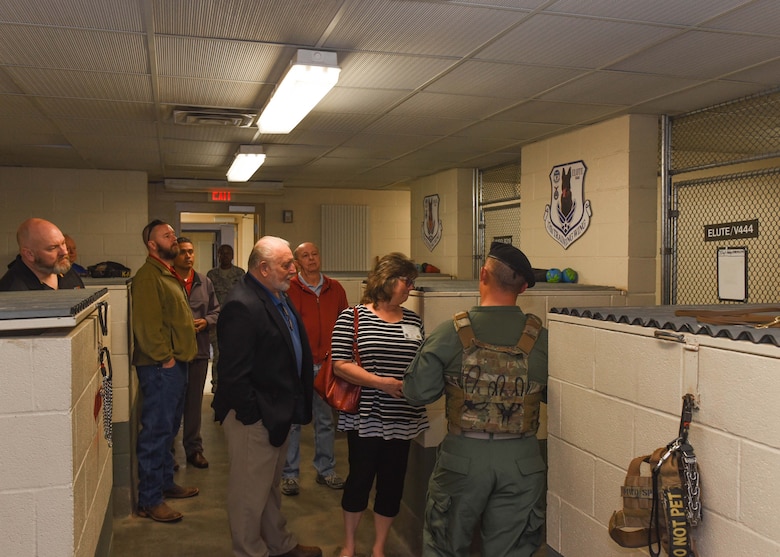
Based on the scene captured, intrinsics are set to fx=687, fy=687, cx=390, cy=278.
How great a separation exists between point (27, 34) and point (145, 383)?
1.90m

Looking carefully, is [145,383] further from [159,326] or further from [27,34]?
[27,34]

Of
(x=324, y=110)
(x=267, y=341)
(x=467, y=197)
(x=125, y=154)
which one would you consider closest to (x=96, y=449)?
(x=267, y=341)

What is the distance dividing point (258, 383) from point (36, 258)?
3.93ft

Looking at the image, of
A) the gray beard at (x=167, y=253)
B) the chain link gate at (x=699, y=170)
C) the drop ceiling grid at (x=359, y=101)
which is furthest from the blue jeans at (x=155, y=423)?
the chain link gate at (x=699, y=170)

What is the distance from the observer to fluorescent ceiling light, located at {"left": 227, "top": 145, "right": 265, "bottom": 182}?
19.3ft

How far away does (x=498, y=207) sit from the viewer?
700 centimetres

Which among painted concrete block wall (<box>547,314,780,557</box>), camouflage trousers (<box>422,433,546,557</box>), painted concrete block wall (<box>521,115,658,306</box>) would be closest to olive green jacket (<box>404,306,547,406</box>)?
painted concrete block wall (<box>547,314,780,557</box>)

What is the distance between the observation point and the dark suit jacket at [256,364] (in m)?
2.99

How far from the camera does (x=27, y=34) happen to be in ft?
9.55

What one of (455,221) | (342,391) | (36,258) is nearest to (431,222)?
(455,221)

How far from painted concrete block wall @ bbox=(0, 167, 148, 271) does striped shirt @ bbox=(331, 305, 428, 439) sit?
530cm

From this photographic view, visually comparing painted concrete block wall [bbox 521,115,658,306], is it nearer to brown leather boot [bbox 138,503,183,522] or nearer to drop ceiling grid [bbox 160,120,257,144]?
drop ceiling grid [bbox 160,120,257,144]

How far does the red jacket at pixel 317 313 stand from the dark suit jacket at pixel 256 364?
1.13m

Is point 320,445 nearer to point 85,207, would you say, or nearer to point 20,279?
point 20,279
